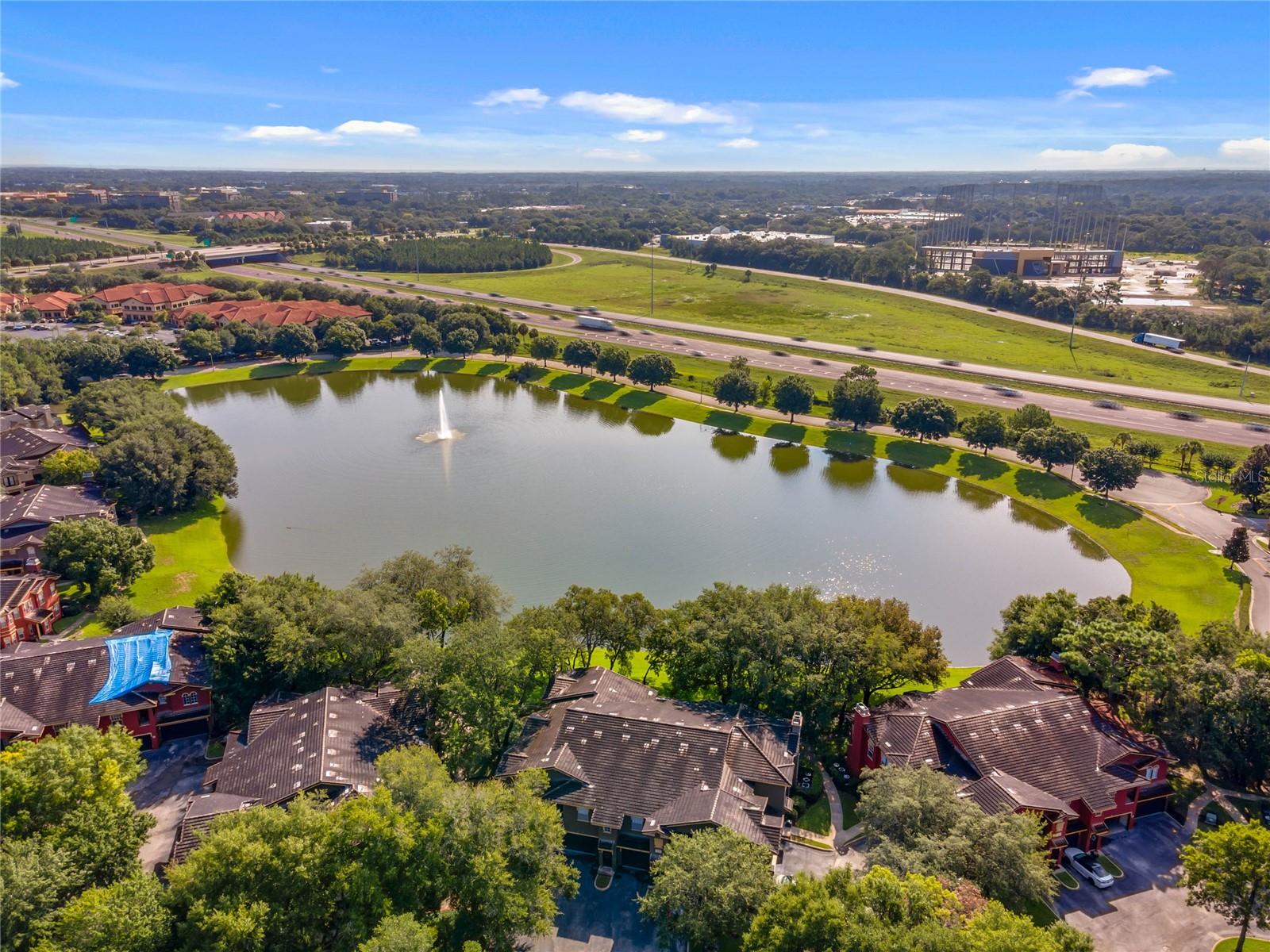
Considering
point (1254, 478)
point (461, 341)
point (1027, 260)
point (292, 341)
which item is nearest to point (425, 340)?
point (461, 341)

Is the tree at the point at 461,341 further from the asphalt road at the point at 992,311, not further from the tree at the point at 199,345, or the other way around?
the asphalt road at the point at 992,311

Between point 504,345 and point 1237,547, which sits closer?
point 1237,547

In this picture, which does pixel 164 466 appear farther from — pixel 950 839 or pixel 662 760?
pixel 950 839

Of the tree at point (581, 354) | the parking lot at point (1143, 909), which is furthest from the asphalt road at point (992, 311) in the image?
the parking lot at point (1143, 909)

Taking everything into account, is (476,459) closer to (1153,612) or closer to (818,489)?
(818,489)

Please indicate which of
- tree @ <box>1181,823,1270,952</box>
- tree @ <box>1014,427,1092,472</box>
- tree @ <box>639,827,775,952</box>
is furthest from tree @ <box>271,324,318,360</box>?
tree @ <box>1181,823,1270,952</box>

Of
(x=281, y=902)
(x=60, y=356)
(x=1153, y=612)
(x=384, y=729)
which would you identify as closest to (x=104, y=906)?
(x=281, y=902)
